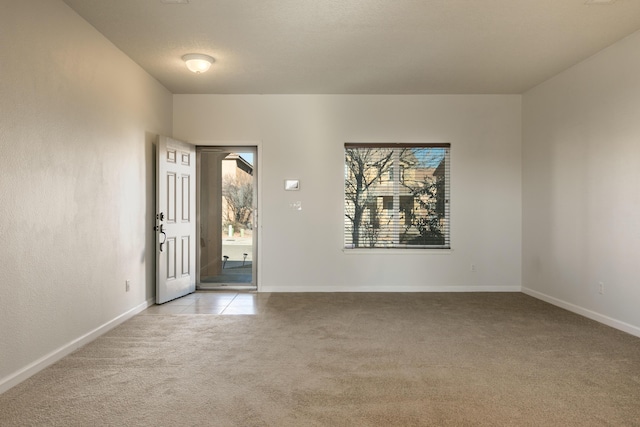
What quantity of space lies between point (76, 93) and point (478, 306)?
480 cm

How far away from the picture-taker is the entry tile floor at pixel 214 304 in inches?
178

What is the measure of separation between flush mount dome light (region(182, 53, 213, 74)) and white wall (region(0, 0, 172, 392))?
0.66 meters

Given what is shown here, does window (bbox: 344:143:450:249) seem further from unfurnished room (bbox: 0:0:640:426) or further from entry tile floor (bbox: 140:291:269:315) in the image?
entry tile floor (bbox: 140:291:269:315)

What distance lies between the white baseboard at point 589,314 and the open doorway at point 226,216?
155 inches

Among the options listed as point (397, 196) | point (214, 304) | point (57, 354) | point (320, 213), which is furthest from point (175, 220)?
point (397, 196)

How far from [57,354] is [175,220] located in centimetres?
231

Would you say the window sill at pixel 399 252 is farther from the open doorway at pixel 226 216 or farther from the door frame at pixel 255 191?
the open doorway at pixel 226 216

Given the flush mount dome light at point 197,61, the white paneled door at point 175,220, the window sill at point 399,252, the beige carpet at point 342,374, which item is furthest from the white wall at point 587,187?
the white paneled door at point 175,220

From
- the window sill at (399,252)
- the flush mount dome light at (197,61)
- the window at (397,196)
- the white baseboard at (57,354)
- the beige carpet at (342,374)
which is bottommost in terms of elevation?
the beige carpet at (342,374)

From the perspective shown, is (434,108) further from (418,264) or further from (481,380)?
(481,380)

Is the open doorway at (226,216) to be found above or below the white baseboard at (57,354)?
above

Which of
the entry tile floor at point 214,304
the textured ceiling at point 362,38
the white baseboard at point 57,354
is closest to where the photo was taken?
the white baseboard at point 57,354

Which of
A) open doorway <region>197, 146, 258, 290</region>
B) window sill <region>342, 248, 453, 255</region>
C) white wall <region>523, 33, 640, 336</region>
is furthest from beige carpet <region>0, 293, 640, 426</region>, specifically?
open doorway <region>197, 146, 258, 290</region>

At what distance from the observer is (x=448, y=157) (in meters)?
5.67
